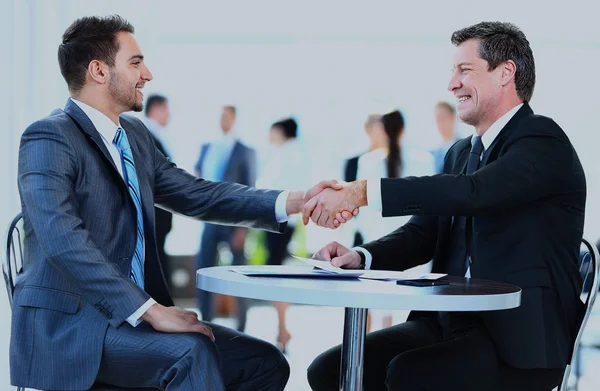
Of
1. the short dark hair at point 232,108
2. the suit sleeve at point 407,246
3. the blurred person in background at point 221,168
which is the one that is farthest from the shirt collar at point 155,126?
the suit sleeve at point 407,246

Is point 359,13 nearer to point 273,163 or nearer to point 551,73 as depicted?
point 551,73

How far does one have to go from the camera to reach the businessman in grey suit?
1929 mm

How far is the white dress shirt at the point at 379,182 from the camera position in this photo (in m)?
2.21

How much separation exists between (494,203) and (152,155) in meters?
1.00

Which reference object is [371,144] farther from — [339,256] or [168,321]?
[168,321]

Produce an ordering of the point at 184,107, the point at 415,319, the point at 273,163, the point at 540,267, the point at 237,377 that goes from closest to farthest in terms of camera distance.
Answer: the point at 540,267 < the point at 237,377 < the point at 415,319 < the point at 273,163 < the point at 184,107

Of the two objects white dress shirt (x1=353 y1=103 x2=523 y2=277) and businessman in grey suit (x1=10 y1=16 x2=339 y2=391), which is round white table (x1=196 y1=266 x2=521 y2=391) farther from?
white dress shirt (x1=353 y1=103 x2=523 y2=277)

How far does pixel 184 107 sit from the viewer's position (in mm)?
7430

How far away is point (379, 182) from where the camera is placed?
221 centimetres

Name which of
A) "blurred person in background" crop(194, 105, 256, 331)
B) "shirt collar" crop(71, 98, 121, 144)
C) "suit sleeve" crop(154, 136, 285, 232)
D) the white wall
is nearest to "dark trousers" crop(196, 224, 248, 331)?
"blurred person in background" crop(194, 105, 256, 331)

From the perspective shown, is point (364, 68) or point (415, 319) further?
point (364, 68)

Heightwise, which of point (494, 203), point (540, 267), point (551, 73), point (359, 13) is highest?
point (359, 13)

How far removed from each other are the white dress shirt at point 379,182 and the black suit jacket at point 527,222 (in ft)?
0.09

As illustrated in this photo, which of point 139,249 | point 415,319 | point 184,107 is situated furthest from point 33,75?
point 184,107
